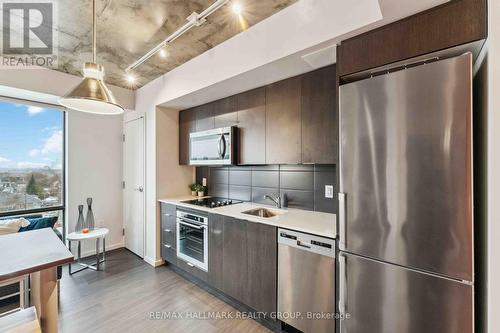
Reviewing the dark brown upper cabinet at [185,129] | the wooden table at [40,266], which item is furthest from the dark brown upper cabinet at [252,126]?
the wooden table at [40,266]

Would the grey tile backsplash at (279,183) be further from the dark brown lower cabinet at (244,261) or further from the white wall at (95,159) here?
the white wall at (95,159)

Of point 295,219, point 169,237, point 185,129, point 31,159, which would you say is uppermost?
point 185,129

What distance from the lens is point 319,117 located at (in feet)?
6.36

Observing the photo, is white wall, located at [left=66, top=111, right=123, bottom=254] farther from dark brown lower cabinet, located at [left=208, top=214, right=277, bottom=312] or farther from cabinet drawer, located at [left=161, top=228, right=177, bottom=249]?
dark brown lower cabinet, located at [left=208, top=214, right=277, bottom=312]

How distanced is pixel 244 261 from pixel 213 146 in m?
1.43

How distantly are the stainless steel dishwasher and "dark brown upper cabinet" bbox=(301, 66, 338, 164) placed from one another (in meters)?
0.73

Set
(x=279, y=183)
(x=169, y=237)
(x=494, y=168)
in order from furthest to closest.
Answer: (x=169, y=237), (x=279, y=183), (x=494, y=168)

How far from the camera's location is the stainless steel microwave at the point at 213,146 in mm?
2564

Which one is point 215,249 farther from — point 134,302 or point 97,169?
point 97,169

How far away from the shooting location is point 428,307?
3.66 ft

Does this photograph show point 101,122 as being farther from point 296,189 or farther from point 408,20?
point 408,20

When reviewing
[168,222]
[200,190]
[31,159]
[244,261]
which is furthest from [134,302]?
[31,159]

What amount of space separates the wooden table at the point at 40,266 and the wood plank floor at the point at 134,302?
0.74 metres

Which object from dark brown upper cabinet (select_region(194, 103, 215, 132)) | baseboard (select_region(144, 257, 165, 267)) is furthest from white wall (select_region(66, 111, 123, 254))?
dark brown upper cabinet (select_region(194, 103, 215, 132))
